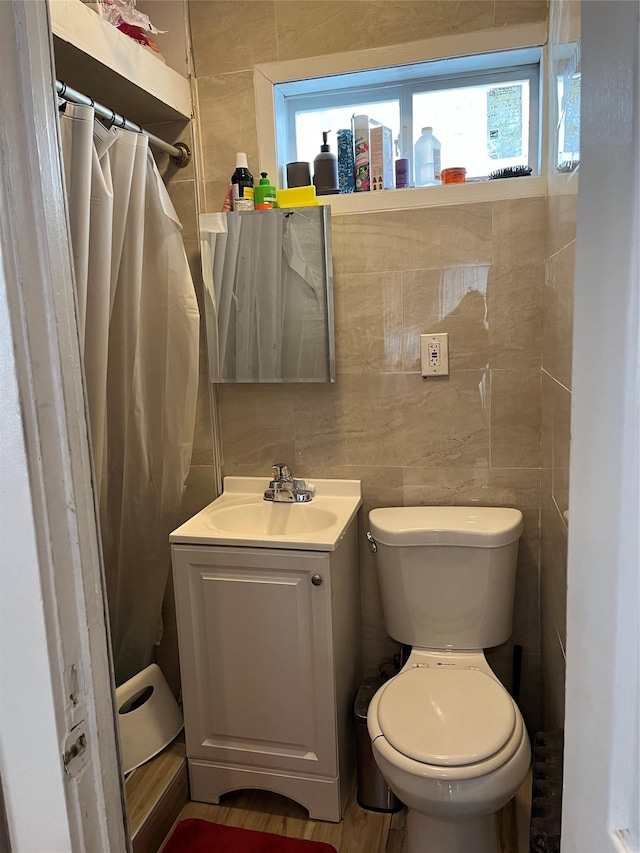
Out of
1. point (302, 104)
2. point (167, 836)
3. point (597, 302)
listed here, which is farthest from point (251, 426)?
point (597, 302)

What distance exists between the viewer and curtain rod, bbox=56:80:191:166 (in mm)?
1460

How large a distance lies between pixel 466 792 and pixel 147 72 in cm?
201

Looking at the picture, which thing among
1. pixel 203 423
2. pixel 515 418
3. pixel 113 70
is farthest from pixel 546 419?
pixel 113 70

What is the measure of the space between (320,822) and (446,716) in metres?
0.60

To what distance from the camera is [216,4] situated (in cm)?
200

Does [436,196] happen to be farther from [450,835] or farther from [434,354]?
[450,835]

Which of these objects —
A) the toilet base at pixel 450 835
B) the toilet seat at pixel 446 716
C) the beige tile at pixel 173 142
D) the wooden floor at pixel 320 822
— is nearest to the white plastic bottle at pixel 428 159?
the beige tile at pixel 173 142

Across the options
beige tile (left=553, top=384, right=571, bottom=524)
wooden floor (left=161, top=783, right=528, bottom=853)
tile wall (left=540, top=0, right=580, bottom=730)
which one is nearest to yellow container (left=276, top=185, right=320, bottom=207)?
tile wall (left=540, top=0, right=580, bottom=730)

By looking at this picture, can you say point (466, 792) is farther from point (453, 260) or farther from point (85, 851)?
point (453, 260)

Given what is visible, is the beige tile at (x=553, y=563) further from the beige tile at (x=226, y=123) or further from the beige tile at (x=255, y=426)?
the beige tile at (x=226, y=123)

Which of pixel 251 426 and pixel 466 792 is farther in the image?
pixel 251 426

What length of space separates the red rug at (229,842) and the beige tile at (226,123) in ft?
6.41

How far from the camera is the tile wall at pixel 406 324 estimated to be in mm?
1924

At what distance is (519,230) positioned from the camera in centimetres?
190
